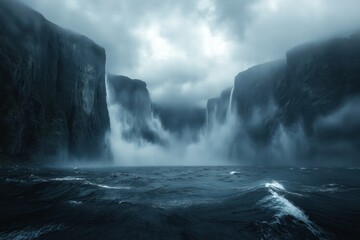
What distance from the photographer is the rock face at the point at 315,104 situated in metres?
70.8

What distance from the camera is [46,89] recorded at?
65.0 meters

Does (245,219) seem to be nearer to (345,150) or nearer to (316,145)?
(345,150)

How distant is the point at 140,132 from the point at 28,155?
338 feet

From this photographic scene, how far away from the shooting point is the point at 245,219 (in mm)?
11742

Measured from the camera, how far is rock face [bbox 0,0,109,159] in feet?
156

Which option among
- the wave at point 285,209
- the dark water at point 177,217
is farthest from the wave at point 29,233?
the wave at point 285,209

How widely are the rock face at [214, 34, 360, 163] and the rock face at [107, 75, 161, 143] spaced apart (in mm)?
70384

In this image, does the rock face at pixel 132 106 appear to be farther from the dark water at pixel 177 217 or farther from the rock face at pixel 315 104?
the dark water at pixel 177 217

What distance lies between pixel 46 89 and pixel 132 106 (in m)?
92.5

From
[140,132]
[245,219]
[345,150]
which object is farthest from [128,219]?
[140,132]

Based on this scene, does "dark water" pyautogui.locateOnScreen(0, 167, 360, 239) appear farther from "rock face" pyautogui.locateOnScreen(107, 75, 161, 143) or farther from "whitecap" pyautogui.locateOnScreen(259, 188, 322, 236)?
"rock face" pyautogui.locateOnScreen(107, 75, 161, 143)

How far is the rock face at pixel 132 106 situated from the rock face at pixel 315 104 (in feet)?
231

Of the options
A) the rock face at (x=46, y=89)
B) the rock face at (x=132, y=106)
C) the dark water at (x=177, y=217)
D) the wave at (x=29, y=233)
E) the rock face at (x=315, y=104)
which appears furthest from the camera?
the rock face at (x=132, y=106)

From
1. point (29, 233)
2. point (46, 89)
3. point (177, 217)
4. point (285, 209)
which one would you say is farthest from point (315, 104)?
point (29, 233)
